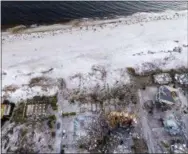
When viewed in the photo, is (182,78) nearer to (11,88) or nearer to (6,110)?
(11,88)

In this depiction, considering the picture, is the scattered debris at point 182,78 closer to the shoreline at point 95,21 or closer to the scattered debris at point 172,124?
the scattered debris at point 172,124

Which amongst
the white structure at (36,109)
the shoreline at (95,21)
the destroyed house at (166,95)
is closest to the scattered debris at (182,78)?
the destroyed house at (166,95)

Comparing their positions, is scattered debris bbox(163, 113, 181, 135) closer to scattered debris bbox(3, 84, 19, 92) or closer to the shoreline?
scattered debris bbox(3, 84, 19, 92)

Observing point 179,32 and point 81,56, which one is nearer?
point 81,56

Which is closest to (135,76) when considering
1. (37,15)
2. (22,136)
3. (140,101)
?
(140,101)

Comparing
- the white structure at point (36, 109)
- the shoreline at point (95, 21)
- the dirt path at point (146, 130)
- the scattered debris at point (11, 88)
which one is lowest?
the dirt path at point (146, 130)

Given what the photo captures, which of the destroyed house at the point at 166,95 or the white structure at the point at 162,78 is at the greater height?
the white structure at the point at 162,78

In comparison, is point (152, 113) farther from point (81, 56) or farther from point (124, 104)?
point (81, 56)
